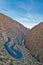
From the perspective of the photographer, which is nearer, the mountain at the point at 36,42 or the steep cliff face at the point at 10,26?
the mountain at the point at 36,42

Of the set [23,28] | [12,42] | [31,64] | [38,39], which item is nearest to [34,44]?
[38,39]

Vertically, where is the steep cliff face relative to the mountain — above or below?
above

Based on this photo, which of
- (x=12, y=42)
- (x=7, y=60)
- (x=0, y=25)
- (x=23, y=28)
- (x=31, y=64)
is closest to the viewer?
(x=7, y=60)

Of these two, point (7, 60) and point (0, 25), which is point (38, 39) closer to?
point (0, 25)

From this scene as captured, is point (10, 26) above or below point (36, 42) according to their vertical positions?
above

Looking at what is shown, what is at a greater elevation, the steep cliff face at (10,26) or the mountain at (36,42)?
the steep cliff face at (10,26)

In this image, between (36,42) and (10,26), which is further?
(10,26)

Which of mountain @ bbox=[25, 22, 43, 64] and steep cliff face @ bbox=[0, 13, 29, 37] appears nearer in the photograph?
mountain @ bbox=[25, 22, 43, 64]

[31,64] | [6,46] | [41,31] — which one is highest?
[41,31]
